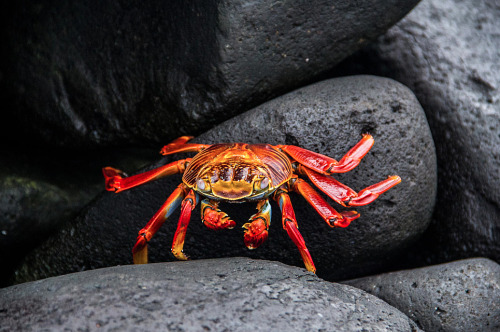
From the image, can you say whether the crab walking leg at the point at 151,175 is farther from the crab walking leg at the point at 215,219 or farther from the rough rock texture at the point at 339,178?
the crab walking leg at the point at 215,219

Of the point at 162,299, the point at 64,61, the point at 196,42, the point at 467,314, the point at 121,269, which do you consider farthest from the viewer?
the point at 64,61

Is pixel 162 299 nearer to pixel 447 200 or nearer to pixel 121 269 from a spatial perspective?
pixel 121 269

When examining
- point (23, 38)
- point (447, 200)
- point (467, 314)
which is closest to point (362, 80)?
point (447, 200)

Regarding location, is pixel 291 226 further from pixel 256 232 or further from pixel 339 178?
pixel 339 178

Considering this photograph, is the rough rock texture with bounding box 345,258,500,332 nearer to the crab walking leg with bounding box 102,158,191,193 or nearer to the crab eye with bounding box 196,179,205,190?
the crab eye with bounding box 196,179,205,190

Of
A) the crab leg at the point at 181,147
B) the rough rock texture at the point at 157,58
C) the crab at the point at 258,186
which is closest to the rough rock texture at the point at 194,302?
the crab at the point at 258,186

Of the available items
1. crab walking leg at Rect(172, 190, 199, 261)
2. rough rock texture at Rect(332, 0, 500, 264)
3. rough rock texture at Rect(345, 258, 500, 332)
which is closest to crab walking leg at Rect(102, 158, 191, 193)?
crab walking leg at Rect(172, 190, 199, 261)

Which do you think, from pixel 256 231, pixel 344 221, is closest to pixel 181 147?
pixel 256 231

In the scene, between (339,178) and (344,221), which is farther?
(339,178)
